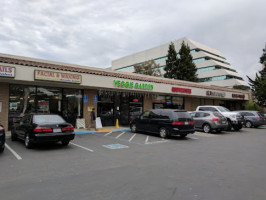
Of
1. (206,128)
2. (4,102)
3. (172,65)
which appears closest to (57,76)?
(4,102)

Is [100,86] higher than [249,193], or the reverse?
[100,86]

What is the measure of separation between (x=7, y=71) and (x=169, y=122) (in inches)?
367

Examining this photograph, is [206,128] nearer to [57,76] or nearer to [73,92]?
[73,92]

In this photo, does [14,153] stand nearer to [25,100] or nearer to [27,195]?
[27,195]

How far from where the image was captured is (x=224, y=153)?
27.6 feet

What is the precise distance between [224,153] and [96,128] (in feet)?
30.9

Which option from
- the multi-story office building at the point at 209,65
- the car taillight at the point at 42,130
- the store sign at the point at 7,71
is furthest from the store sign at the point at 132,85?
the multi-story office building at the point at 209,65

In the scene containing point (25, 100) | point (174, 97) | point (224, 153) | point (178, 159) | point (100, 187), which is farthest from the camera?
point (174, 97)

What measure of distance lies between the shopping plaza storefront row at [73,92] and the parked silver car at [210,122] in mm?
4704

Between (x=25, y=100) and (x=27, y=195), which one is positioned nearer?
(x=27, y=195)

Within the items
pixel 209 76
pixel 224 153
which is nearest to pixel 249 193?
pixel 224 153

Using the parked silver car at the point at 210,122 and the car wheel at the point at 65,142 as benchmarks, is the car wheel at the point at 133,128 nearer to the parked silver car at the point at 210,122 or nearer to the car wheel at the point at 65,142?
the parked silver car at the point at 210,122

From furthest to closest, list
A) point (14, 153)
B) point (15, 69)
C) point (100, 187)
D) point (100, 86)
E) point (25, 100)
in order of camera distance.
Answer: point (100, 86) → point (25, 100) → point (15, 69) → point (14, 153) → point (100, 187)

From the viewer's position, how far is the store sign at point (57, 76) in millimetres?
12466
